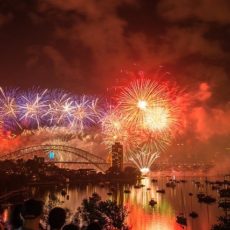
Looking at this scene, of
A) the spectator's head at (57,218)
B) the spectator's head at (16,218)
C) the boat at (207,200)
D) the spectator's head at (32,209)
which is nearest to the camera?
the spectator's head at (32,209)

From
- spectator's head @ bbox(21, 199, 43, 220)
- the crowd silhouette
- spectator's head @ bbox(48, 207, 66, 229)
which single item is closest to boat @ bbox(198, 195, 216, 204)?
the crowd silhouette

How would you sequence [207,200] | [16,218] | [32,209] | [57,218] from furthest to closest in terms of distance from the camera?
[207,200] < [16,218] < [57,218] < [32,209]

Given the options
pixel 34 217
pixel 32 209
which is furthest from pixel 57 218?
pixel 32 209

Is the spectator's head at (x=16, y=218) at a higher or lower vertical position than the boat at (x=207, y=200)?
lower

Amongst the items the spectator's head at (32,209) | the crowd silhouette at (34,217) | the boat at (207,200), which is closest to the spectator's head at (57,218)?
the crowd silhouette at (34,217)

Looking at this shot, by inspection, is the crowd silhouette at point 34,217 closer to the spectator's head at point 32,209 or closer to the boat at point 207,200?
the spectator's head at point 32,209

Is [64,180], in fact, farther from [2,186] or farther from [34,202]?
[34,202]

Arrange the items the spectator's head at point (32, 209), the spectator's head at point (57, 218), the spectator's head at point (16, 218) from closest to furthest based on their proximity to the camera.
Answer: the spectator's head at point (32, 209), the spectator's head at point (57, 218), the spectator's head at point (16, 218)

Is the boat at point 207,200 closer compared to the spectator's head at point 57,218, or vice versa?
the spectator's head at point 57,218

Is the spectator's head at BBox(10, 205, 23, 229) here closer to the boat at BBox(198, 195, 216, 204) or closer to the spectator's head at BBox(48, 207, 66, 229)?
the spectator's head at BBox(48, 207, 66, 229)

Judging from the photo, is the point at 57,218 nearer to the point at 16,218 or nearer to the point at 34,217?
the point at 34,217

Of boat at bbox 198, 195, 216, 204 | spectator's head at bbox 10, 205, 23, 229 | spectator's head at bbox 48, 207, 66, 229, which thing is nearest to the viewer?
spectator's head at bbox 48, 207, 66, 229
